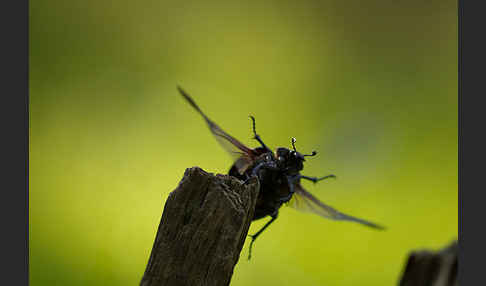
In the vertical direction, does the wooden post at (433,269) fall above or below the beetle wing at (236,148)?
below

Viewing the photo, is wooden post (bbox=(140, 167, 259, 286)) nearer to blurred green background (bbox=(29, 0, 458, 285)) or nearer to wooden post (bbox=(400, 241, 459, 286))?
wooden post (bbox=(400, 241, 459, 286))

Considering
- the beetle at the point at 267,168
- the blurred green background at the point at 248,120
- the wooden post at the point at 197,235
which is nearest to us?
the wooden post at the point at 197,235

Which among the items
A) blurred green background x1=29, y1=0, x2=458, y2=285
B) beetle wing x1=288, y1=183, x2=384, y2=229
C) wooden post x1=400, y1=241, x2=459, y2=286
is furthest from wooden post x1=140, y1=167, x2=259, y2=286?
blurred green background x1=29, y1=0, x2=458, y2=285

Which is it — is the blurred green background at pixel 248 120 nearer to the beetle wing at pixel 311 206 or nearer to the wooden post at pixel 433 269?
the beetle wing at pixel 311 206

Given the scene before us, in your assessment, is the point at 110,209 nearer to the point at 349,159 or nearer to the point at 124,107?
the point at 124,107

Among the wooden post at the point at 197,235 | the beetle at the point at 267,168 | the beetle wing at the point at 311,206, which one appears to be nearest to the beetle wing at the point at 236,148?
the beetle at the point at 267,168
